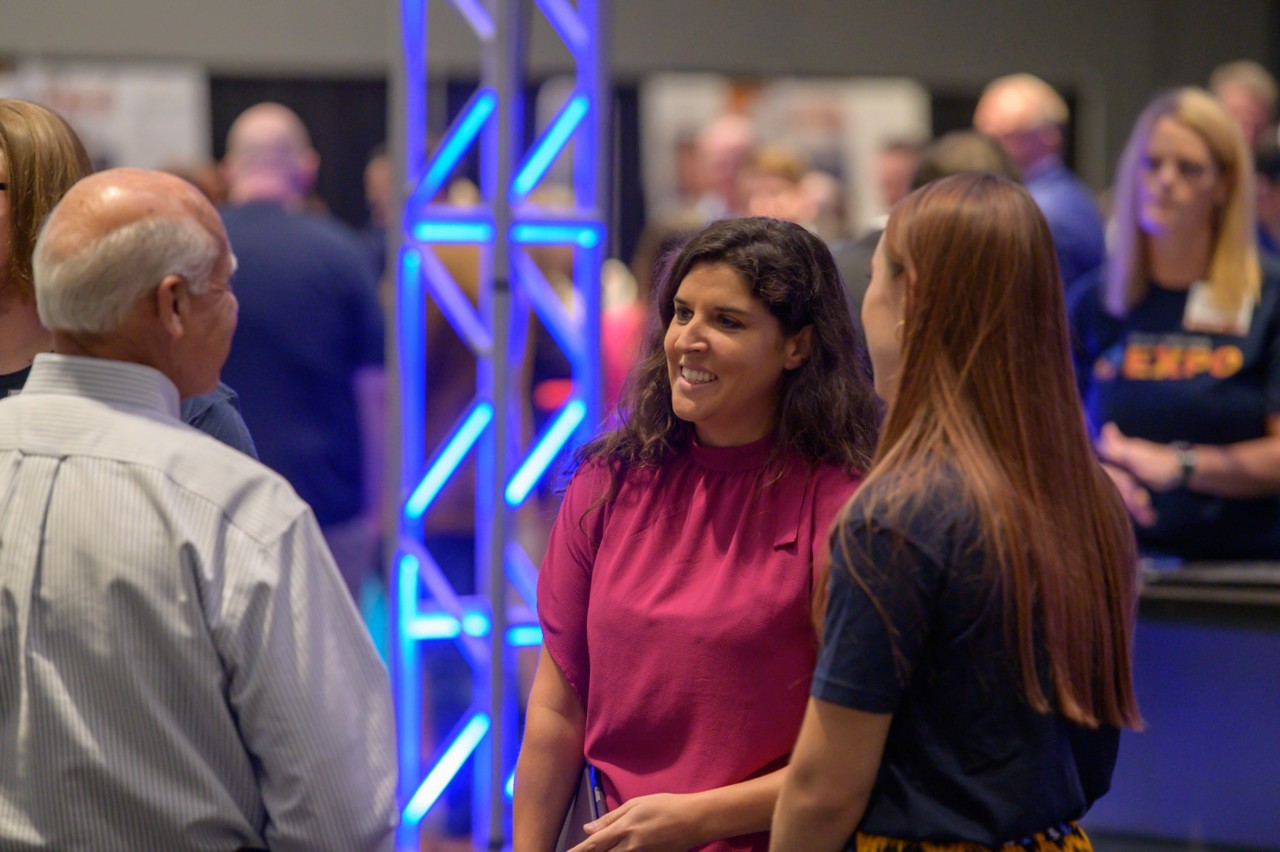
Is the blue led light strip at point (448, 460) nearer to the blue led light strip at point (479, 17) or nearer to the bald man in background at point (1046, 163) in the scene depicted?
the blue led light strip at point (479, 17)

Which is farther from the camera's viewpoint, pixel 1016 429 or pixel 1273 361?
pixel 1273 361

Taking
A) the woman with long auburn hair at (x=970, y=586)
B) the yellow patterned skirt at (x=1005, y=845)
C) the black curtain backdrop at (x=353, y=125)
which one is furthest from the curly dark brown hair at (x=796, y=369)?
the black curtain backdrop at (x=353, y=125)

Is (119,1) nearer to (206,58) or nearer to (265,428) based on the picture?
(206,58)

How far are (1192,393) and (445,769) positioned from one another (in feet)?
6.40

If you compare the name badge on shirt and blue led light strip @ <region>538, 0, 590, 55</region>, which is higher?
blue led light strip @ <region>538, 0, 590, 55</region>

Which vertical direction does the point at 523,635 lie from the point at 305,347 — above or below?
below

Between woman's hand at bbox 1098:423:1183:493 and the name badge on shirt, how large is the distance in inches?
11.4

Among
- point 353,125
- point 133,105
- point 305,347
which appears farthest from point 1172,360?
point 133,105

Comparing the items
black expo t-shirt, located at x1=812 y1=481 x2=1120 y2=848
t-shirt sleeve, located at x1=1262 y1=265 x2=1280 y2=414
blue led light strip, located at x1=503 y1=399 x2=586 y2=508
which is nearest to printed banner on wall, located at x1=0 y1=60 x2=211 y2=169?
blue led light strip, located at x1=503 y1=399 x2=586 y2=508

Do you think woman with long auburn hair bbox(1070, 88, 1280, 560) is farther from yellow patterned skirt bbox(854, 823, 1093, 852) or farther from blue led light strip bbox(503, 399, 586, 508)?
yellow patterned skirt bbox(854, 823, 1093, 852)

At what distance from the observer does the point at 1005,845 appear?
62.7 inches

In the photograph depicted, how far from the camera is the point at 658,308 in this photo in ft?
6.77

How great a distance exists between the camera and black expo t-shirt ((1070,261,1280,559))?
3275mm

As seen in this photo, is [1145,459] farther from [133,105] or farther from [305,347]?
[133,105]
